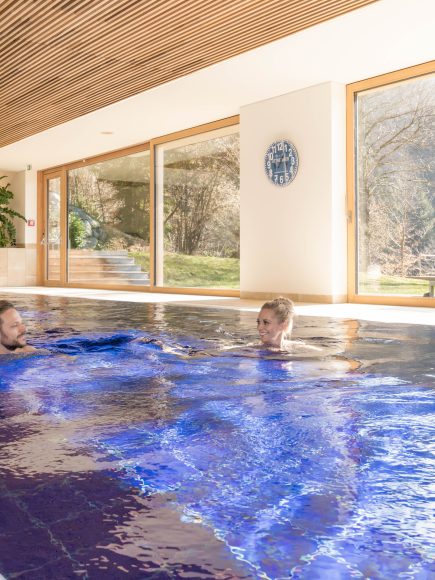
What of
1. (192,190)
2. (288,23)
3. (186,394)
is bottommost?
(186,394)

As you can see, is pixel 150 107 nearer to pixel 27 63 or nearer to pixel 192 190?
pixel 192 190

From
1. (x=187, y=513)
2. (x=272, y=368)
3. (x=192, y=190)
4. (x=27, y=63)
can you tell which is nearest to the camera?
(x=187, y=513)

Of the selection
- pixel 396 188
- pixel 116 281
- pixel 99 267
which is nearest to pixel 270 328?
pixel 396 188

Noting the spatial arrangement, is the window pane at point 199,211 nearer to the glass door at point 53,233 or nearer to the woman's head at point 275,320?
the glass door at point 53,233

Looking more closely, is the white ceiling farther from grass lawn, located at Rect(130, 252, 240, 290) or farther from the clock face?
grass lawn, located at Rect(130, 252, 240, 290)

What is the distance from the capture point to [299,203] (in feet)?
30.9

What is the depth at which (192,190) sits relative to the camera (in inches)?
480

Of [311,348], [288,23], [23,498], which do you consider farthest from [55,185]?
[23,498]

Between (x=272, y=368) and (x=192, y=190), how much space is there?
9033 millimetres

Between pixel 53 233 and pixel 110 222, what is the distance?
2870 mm

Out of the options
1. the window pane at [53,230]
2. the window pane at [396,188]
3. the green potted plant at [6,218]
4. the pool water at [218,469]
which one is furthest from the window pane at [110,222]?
the pool water at [218,469]

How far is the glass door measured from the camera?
54.9 ft

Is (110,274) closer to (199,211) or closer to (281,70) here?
(199,211)

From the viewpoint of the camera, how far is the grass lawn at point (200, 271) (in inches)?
441
